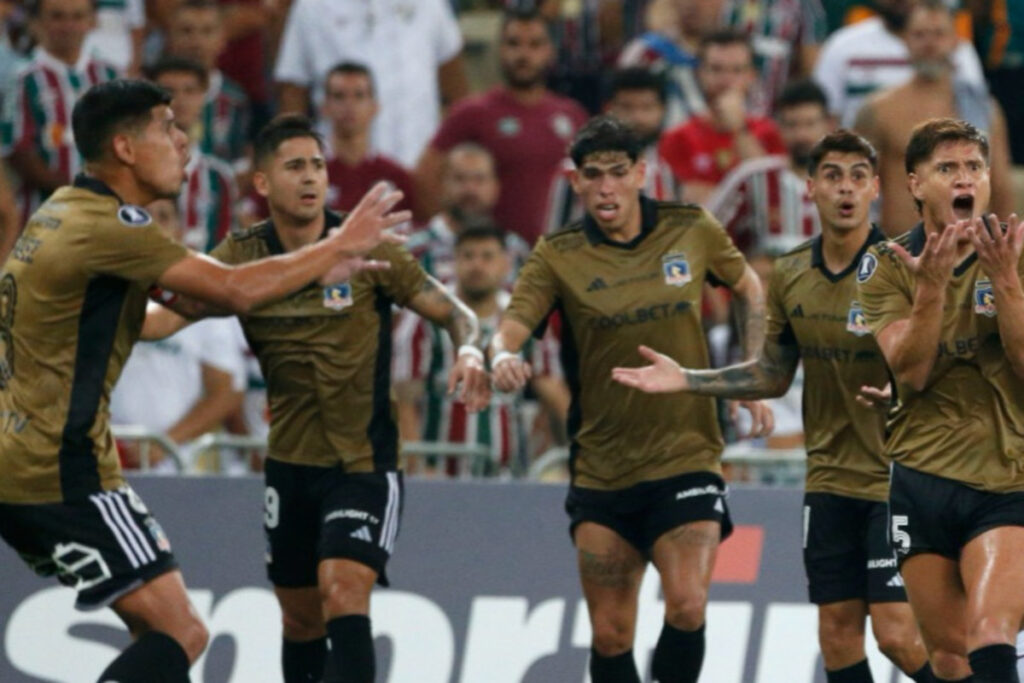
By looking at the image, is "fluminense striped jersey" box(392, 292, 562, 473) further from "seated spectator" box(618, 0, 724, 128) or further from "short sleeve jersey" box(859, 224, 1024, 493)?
"short sleeve jersey" box(859, 224, 1024, 493)

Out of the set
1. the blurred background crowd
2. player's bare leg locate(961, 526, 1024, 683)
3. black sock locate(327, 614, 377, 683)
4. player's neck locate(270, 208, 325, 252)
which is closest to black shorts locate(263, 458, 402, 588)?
black sock locate(327, 614, 377, 683)

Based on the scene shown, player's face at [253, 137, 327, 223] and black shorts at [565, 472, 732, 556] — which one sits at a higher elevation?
player's face at [253, 137, 327, 223]

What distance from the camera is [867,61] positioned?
14703 millimetres

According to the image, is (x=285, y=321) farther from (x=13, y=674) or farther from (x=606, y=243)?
(x=13, y=674)

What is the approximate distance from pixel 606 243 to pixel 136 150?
90.4 inches

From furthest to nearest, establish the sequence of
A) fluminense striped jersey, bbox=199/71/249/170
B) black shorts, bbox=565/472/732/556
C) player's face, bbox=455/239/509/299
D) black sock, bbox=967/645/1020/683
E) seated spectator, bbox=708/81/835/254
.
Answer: fluminense striped jersey, bbox=199/71/249/170
seated spectator, bbox=708/81/835/254
player's face, bbox=455/239/509/299
black shorts, bbox=565/472/732/556
black sock, bbox=967/645/1020/683

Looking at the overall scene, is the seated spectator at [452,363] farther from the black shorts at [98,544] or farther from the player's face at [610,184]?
the black shorts at [98,544]

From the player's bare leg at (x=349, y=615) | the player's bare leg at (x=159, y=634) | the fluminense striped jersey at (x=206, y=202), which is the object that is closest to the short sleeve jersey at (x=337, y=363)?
the player's bare leg at (x=349, y=615)

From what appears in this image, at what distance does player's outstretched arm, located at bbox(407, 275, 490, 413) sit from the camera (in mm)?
9242

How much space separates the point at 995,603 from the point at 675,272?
8.25ft

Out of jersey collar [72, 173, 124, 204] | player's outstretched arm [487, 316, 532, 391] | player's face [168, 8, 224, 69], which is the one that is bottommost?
player's outstretched arm [487, 316, 532, 391]

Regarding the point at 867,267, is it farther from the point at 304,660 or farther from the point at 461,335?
the point at 304,660

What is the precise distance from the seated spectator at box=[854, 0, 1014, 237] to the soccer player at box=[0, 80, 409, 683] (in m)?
5.94

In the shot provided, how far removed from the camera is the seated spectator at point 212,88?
47.7 ft
